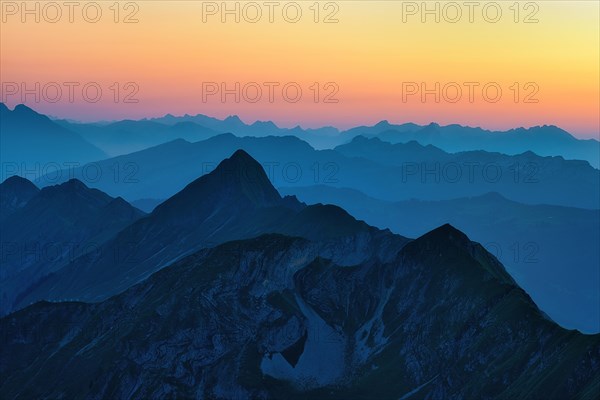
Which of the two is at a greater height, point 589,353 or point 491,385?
point 589,353

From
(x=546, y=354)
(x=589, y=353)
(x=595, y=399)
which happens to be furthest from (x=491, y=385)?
(x=595, y=399)

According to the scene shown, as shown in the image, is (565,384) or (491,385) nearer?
(565,384)

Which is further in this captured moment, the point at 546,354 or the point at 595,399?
the point at 546,354

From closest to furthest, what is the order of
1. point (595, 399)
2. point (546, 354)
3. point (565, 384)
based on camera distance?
point (595, 399) → point (565, 384) → point (546, 354)

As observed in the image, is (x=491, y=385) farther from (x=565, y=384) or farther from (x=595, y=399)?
(x=595, y=399)

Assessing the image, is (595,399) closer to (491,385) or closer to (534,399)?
(534,399)

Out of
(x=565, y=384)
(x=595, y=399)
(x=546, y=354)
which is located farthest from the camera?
(x=546, y=354)

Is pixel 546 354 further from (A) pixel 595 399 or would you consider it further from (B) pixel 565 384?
(A) pixel 595 399

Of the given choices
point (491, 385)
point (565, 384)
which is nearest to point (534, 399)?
point (565, 384)
